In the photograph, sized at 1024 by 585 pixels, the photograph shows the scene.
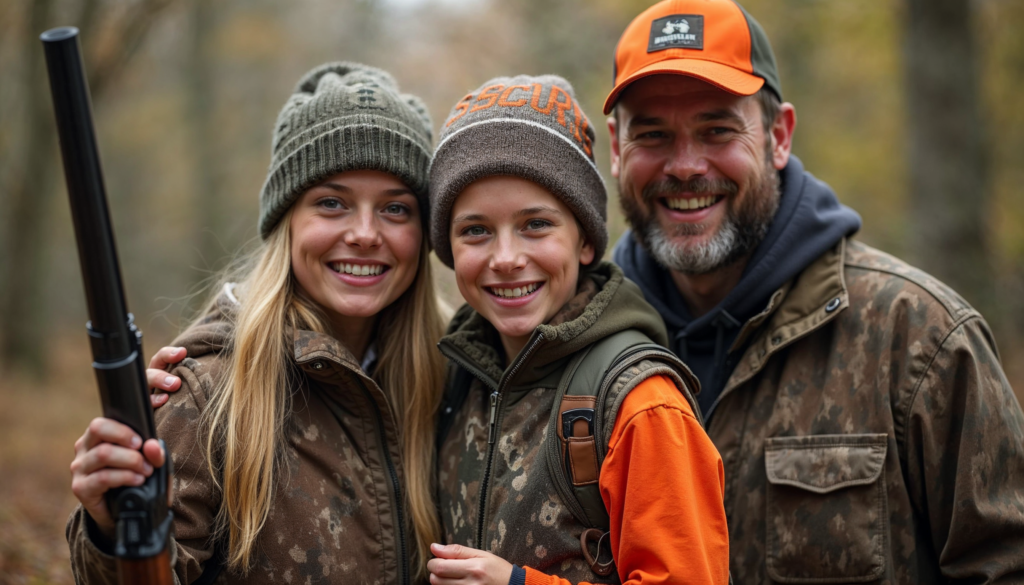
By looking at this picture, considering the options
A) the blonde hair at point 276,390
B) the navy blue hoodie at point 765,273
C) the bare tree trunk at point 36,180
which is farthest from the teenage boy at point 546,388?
the bare tree trunk at point 36,180

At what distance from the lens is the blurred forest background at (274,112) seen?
8.09m

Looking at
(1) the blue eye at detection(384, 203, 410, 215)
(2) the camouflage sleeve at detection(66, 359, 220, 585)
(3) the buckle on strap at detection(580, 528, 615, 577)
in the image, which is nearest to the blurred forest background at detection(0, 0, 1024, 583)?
(2) the camouflage sleeve at detection(66, 359, 220, 585)

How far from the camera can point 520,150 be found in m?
2.95

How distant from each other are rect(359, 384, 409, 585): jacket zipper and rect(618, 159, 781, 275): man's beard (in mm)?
1412

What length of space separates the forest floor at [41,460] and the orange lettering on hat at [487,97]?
12.7ft

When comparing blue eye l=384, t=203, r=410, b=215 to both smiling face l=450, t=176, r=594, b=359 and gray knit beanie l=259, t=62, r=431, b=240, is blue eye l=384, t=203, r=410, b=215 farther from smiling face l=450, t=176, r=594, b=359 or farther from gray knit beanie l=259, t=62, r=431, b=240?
smiling face l=450, t=176, r=594, b=359

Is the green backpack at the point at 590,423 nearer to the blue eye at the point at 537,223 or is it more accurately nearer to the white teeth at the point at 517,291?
the white teeth at the point at 517,291

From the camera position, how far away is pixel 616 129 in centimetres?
→ 381

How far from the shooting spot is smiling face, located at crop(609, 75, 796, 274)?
3422mm

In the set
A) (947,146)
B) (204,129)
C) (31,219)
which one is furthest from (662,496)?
(204,129)

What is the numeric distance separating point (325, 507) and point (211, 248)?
17237 millimetres

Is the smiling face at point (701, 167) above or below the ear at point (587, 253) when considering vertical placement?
above

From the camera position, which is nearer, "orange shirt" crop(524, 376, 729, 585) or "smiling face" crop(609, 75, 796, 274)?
"orange shirt" crop(524, 376, 729, 585)

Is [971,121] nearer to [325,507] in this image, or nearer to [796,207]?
[796,207]
